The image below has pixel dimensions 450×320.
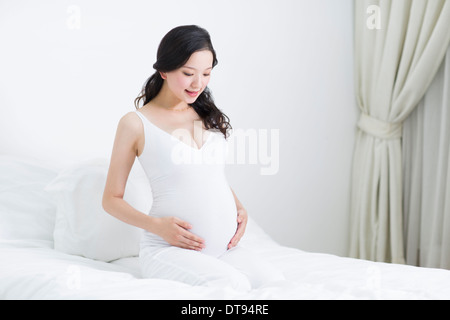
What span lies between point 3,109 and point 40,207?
1.67ft

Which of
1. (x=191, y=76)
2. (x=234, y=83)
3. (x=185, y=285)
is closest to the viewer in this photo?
(x=185, y=285)

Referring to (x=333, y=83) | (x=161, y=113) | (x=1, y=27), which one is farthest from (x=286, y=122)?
(x=1, y=27)

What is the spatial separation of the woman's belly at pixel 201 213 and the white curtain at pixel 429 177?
1.50 metres

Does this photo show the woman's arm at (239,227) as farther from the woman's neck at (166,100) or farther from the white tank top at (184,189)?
the woman's neck at (166,100)

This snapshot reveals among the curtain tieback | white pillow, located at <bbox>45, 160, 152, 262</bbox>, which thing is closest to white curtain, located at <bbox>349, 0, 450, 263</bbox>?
the curtain tieback

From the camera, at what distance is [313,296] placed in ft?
3.80

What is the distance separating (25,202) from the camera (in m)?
1.88

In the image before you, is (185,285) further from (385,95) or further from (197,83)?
(385,95)

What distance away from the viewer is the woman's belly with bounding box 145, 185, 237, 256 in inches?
58.2

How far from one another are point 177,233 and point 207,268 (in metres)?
0.15

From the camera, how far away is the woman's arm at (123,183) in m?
1.43

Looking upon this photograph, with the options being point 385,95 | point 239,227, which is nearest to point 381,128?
point 385,95

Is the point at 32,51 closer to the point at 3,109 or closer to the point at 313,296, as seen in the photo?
the point at 3,109
